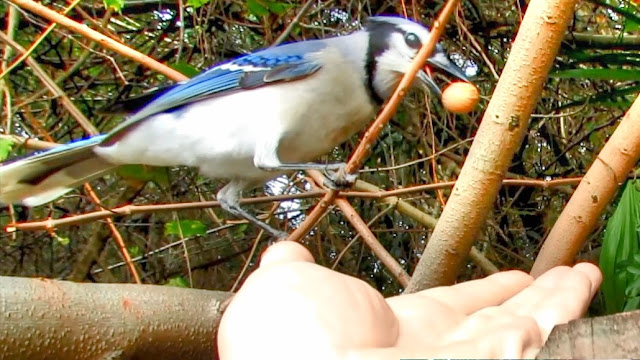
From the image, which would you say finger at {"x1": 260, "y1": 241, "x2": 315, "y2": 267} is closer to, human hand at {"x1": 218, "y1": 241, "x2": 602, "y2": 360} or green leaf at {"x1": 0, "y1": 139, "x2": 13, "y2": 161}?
human hand at {"x1": 218, "y1": 241, "x2": 602, "y2": 360}

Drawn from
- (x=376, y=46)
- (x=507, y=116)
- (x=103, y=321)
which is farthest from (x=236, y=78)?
(x=507, y=116)

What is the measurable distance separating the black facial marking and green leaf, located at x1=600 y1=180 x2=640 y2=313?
0.45 m

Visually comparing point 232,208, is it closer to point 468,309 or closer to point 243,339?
point 468,309

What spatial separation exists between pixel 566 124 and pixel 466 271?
49cm

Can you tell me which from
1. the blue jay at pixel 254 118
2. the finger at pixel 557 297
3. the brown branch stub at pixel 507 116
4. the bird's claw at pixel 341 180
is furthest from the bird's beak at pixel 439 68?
the finger at pixel 557 297

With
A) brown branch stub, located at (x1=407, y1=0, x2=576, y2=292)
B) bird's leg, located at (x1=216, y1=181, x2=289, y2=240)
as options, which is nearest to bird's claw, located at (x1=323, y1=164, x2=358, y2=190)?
brown branch stub, located at (x1=407, y1=0, x2=576, y2=292)

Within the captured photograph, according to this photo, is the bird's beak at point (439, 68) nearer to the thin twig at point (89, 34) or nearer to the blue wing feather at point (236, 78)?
the blue wing feather at point (236, 78)

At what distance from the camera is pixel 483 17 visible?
195 cm

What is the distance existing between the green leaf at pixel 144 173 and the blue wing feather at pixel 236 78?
19cm

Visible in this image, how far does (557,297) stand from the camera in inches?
29.7

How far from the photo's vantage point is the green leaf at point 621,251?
114 cm

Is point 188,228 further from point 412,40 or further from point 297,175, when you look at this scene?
point 412,40

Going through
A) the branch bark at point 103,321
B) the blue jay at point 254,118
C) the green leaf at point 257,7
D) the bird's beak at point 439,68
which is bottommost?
the branch bark at point 103,321

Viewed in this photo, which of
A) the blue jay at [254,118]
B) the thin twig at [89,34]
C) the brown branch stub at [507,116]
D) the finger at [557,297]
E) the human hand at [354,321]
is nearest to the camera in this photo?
the human hand at [354,321]
